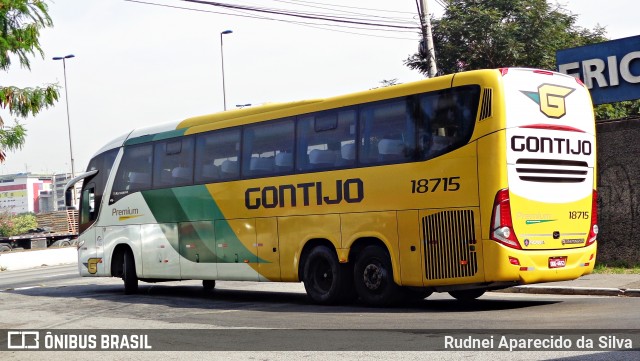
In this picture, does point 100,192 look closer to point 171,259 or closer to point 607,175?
point 171,259

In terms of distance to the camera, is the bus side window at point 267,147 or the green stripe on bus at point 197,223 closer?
the bus side window at point 267,147

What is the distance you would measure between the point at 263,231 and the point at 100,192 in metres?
6.19

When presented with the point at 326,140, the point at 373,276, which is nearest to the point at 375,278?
the point at 373,276

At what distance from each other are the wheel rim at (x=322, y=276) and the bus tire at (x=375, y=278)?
695 mm

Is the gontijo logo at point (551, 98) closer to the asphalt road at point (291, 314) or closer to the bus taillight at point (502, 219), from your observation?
the bus taillight at point (502, 219)

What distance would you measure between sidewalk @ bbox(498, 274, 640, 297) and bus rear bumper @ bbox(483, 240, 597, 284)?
162 centimetres

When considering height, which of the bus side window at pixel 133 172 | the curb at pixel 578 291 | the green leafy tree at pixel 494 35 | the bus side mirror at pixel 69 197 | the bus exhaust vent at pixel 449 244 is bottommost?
the curb at pixel 578 291

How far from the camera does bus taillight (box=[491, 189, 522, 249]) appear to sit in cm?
1303

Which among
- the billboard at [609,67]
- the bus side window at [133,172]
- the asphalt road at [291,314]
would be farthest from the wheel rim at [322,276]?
the billboard at [609,67]

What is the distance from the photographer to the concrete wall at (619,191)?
1838cm

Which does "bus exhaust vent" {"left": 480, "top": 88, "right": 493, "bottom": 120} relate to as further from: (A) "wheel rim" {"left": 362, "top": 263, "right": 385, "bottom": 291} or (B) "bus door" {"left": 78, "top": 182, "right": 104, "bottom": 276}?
(B) "bus door" {"left": 78, "top": 182, "right": 104, "bottom": 276}

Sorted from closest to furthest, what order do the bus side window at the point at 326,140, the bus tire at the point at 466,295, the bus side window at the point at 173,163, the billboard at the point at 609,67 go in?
the bus side window at the point at 326,140 < the bus tire at the point at 466,295 < the bus side window at the point at 173,163 < the billboard at the point at 609,67

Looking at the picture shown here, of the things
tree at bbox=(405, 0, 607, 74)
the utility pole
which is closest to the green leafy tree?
tree at bbox=(405, 0, 607, 74)

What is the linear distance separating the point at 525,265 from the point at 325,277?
3.99 m
